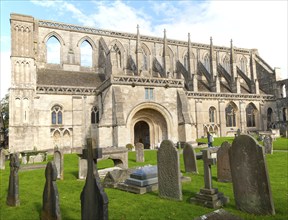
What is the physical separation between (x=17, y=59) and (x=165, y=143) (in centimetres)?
2228

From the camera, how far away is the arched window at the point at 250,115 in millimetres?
35625

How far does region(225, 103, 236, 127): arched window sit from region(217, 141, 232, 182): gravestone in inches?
1029

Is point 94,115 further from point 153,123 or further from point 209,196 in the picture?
point 209,196

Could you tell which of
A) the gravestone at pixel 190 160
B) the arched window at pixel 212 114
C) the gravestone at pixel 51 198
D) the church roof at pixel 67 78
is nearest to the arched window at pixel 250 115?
the arched window at pixel 212 114

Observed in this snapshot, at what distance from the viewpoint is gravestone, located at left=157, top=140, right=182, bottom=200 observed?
7227mm

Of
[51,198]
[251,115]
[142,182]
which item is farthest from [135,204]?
[251,115]

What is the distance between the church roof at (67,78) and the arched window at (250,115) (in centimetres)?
2105

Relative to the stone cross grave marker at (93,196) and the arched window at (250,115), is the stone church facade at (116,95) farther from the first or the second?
the stone cross grave marker at (93,196)

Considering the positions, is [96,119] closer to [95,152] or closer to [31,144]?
[31,144]

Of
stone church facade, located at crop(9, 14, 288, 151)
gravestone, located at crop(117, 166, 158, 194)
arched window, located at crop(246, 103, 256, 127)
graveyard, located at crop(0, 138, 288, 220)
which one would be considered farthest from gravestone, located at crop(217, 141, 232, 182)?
arched window, located at crop(246, 103, 256, 127)

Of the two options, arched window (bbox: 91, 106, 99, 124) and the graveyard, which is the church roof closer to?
arched window (bbox: 91, 106, 99, 124)

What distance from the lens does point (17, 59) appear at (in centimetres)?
2459

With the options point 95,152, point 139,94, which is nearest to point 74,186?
point 95,152

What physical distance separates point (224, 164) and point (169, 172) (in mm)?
2934
